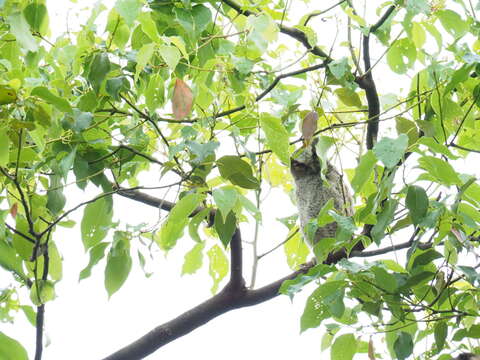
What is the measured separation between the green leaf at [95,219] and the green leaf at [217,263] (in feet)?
1.02

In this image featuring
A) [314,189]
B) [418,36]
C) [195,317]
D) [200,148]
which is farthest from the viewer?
[314,189]

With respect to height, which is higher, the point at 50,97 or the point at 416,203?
the point at 50,97

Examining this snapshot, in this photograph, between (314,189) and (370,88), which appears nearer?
(370,88)

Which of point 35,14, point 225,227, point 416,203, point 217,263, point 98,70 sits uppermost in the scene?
point 35,14

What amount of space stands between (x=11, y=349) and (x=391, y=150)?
1.83ft

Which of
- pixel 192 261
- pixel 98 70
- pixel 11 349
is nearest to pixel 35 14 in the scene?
pixel 98 70

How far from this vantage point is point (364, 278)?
0.88 metres

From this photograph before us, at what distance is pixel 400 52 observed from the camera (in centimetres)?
113

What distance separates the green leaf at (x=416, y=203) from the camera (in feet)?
2.51

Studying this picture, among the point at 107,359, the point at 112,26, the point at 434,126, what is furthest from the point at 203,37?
the point at 107,359

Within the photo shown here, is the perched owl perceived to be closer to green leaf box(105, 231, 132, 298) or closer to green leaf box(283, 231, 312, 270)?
green leaf box(283, 231, 312, 270)

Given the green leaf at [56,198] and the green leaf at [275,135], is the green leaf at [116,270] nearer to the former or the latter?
the green leaf at [56,198]

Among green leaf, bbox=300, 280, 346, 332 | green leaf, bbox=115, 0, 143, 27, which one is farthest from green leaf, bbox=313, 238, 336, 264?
green leaf, bbox=115, 0, 143, 27

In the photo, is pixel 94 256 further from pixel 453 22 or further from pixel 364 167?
pixel 453 22
